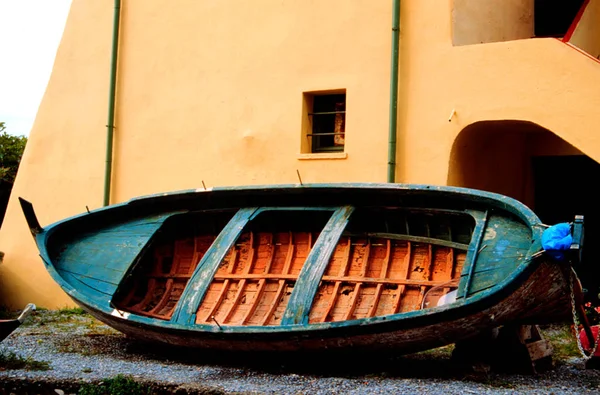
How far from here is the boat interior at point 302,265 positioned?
7758mm

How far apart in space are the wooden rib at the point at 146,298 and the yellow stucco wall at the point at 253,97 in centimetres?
266

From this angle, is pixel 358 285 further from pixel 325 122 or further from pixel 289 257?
pixel 325 122

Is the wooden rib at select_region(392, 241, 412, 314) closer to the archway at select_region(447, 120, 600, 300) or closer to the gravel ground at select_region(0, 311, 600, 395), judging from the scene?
the gravel ground at select_region(0, 311, 600, 395)

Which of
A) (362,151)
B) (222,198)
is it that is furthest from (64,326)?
(362,151)

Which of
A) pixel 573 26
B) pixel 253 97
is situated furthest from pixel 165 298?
pixel 573 26

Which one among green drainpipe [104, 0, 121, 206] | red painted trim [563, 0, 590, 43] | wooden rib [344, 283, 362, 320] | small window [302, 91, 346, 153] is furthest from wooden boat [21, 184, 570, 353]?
red painted trim [563, 0, 590, 43]

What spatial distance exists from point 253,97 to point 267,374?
5.28 m

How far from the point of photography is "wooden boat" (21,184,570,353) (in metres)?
6.36

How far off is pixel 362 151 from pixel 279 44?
2052 millimetres

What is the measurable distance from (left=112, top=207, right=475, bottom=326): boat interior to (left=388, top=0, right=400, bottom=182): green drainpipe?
1.87m

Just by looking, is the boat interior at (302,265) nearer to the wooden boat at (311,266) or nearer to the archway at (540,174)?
the wooden boat at (311,266)

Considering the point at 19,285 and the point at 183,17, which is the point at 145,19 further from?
the point at 19,285

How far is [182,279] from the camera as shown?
9.08m

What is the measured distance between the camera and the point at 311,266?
7.57m
